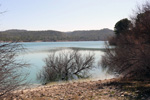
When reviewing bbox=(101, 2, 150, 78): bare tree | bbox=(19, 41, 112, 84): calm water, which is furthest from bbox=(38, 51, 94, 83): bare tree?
bbox=(101, 2, 150, 78): bare tree

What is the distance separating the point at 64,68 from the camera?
19.6m

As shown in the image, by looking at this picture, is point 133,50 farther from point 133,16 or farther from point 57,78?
point 57,78

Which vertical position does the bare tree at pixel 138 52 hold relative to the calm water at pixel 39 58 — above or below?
above

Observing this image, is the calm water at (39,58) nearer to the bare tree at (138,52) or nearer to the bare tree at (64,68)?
the bare tree at (64,68)

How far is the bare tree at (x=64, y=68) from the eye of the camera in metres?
18.5

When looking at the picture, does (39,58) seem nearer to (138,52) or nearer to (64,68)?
(64,68)

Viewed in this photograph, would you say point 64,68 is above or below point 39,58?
below

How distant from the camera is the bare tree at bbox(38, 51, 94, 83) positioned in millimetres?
18484

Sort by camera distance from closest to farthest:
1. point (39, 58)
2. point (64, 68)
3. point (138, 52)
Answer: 1. point (138, 52)
2. point (64, 68)
3. point (39, 58)

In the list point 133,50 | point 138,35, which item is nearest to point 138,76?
point 133,50

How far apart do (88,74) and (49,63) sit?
5361 mm

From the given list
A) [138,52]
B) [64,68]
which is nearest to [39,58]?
[64,68]

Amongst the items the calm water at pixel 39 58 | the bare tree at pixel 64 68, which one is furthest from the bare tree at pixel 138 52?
the bare tree at pixel 64 68

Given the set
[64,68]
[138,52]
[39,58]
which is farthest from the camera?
[39,58]
